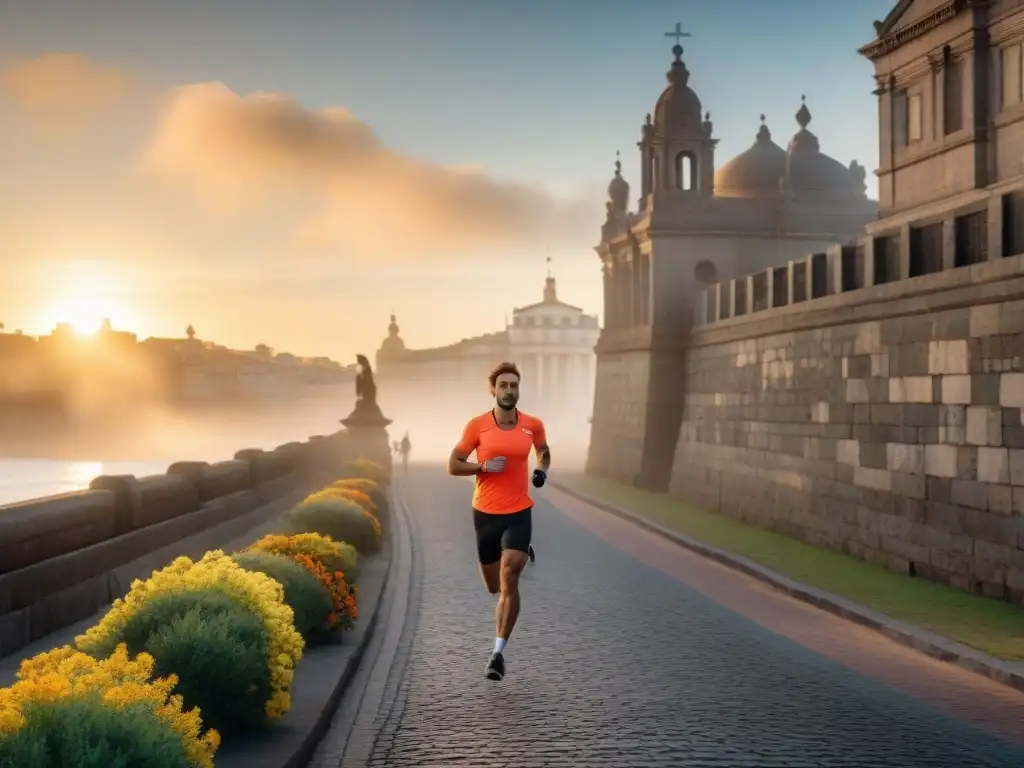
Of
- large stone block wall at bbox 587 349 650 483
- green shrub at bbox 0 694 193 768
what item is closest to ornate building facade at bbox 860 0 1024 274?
large stone block wall at bbox 587 349 650 483

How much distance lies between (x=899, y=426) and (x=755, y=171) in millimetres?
29954

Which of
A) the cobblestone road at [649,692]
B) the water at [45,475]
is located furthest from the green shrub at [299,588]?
the water at [45,475]

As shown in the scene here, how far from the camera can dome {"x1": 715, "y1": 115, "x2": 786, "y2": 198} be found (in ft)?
155

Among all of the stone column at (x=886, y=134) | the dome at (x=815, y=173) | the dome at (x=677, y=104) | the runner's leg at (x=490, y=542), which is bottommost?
the runner's leg at (x=490, y=542)

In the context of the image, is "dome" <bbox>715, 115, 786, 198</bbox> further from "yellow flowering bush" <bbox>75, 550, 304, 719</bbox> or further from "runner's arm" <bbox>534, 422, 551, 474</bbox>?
"yellow flowering bush" <bbox>75, 550, 304, 719</bbox>

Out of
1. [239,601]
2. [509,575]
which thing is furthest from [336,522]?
[239,601]

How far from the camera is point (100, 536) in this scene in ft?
42.5

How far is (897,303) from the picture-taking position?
1902 cm

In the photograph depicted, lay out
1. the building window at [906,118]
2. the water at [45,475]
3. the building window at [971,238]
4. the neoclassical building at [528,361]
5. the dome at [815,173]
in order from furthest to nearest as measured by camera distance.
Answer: the neoclassical building at [528,361]
the water at [45,475]
the dome at [815,173]
the building window at [906,118]
the building window at [971,238]

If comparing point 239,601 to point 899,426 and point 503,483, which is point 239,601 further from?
point 899,426

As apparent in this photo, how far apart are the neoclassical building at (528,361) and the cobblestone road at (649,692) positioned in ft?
440

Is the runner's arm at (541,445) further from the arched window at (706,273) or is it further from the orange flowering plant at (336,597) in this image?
the arched window at (706,273)

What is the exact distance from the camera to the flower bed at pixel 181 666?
4867 mm

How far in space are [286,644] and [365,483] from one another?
1819 centimetres
